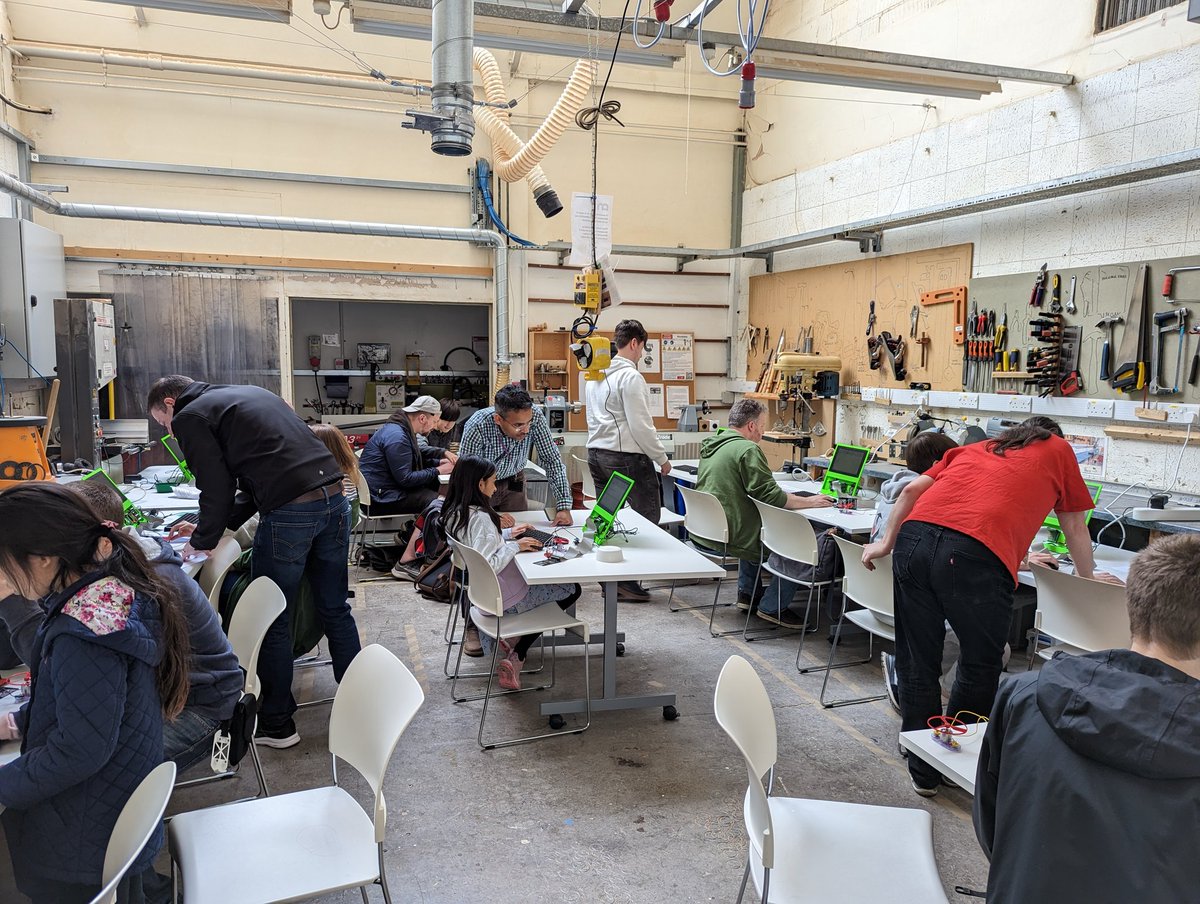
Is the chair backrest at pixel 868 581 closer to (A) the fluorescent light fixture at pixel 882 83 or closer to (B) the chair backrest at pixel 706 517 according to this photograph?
(B) the chair backrest at pixel 706 517

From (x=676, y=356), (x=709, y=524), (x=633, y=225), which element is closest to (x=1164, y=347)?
(x=709, y=524)

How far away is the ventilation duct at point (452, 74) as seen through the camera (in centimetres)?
341

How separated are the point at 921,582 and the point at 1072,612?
720 millimetres

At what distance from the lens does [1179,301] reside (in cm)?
436

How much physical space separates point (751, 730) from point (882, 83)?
4653 millimetres

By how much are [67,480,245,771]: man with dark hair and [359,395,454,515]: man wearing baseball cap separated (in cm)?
338

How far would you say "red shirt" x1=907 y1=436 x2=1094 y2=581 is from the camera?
8.52ft

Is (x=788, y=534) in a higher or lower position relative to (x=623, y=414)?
lower

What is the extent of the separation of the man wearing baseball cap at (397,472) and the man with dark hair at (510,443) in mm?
1404

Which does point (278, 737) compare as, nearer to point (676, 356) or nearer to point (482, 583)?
point (482, 583)

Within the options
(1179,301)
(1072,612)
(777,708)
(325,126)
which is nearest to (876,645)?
(777,708)

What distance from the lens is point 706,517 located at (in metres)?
4.73

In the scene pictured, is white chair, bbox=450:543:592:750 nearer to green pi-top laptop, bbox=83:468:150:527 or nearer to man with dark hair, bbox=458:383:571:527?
man with dark hair, bbox=458:383:571:527

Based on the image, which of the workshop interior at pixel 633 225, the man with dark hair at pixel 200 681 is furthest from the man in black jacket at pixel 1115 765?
the man with dark hair at pixel 200 681
